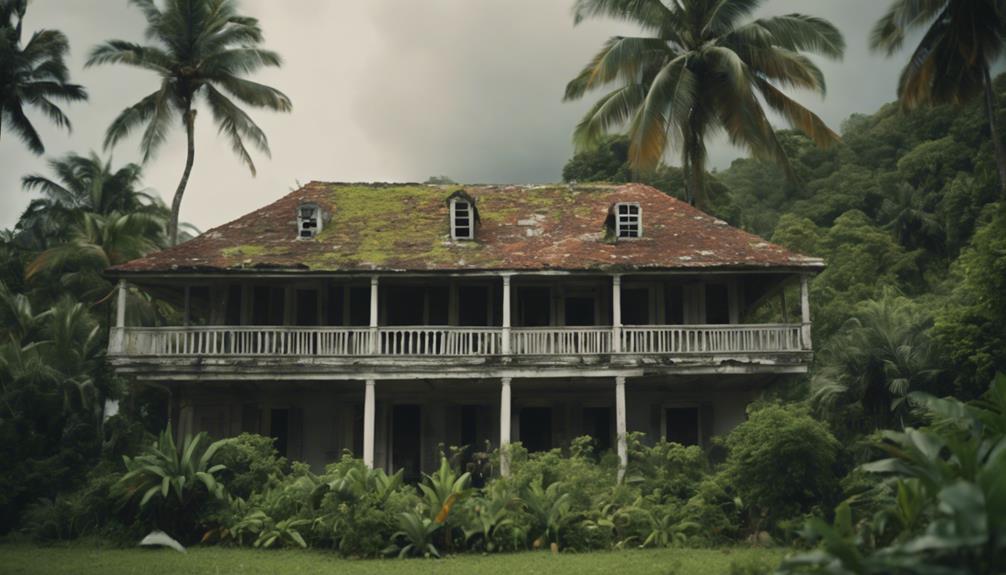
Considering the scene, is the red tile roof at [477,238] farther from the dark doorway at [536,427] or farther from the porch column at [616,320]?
the dark doorway at [536,427]

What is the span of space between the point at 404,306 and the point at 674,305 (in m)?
6.56

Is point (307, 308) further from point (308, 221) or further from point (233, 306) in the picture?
point (308, 221)

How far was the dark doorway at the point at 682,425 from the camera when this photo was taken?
83.4 feet

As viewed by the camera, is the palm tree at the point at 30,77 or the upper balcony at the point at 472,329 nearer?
the upper balcony at the point at 472,329

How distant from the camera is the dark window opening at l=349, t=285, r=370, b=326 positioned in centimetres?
2559

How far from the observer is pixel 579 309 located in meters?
25.8

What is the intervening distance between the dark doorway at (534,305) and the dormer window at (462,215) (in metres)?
1.99

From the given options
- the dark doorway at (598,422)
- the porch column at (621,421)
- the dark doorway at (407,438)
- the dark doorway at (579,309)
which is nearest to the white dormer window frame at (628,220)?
the dark doorway at (579,309)

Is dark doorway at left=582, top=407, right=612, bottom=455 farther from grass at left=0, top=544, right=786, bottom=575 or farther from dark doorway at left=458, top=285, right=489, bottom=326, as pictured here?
grass at left=0, top=544, right=786, bottom=575

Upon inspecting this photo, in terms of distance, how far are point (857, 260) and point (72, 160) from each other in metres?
31.4

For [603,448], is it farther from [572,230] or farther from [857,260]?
[857,260]

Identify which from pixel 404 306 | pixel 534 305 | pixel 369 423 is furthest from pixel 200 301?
pixel 534 305

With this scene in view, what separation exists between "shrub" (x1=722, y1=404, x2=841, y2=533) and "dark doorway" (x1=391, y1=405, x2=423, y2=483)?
32.6 ft

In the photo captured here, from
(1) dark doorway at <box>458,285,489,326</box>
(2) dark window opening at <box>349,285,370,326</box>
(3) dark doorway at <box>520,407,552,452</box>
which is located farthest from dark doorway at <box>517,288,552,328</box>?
(2) dark window opening at <box>349,285,370,326</box>
